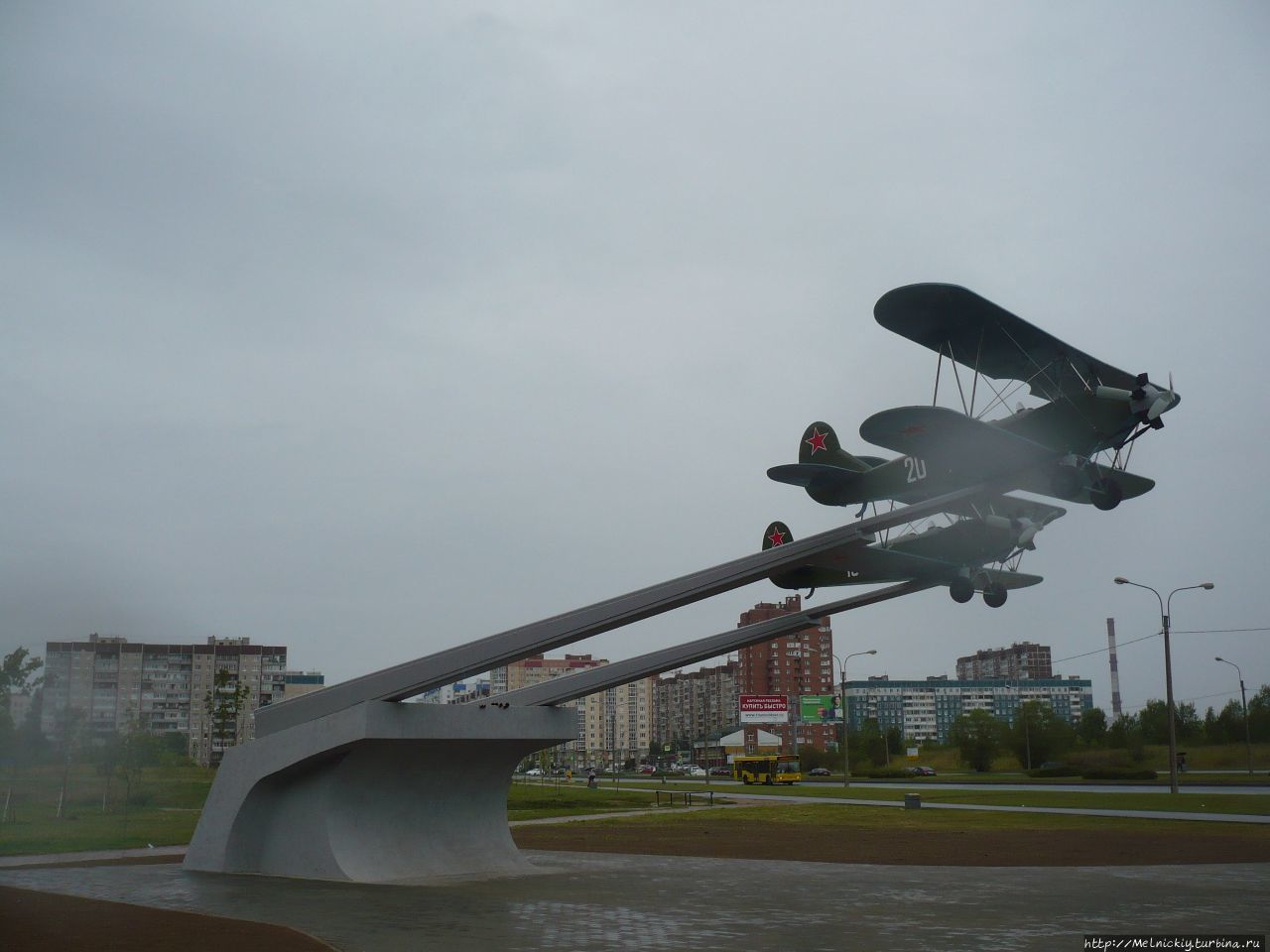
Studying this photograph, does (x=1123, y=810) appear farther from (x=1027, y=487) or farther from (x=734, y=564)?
(x=734, y=564)

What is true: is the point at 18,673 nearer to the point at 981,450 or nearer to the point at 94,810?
the point at 981,450

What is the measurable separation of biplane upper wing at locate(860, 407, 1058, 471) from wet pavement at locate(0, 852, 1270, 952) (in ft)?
23.1

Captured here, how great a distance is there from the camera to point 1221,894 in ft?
45.0

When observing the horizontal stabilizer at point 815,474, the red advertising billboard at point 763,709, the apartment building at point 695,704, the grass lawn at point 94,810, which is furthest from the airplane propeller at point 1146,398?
the apartment building at point 695,704

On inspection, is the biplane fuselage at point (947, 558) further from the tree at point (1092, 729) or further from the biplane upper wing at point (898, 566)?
the tree at point (1092, 729)

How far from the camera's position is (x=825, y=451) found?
1026 inches

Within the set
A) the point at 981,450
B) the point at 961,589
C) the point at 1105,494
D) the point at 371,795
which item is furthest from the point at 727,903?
the point at 961,589

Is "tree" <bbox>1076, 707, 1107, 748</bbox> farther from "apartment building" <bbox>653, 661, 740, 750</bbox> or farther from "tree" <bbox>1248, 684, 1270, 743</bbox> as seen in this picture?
"apartment building" <bbox>653, 661, 740, 750</bbox>

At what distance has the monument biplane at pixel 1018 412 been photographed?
1817 cm

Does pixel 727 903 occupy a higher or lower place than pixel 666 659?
lower

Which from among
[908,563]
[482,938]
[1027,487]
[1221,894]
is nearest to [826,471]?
[908,563]

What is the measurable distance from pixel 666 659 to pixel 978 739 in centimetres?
7294

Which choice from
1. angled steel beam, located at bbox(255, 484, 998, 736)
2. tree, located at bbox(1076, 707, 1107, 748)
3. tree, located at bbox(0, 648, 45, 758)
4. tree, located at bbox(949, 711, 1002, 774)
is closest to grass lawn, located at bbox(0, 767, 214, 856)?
tree, located at bbox(0, 648, 45, 758)

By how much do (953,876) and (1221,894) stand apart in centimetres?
418
